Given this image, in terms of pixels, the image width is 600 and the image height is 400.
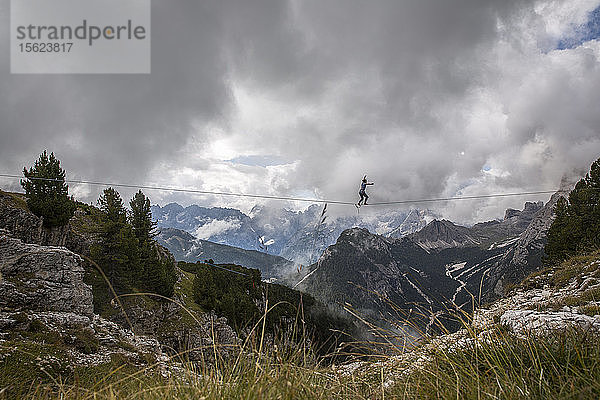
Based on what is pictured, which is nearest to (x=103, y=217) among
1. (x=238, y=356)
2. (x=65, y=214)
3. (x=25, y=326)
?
(x=65, y=214)

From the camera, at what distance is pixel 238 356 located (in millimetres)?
3051

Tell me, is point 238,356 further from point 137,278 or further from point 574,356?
point 137,278

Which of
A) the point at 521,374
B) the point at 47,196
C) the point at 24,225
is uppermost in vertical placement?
the point at 47,196

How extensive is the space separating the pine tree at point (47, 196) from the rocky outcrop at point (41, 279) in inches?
447

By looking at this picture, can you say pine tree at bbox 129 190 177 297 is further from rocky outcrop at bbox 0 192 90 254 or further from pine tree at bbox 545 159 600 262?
pine tree at bbox 545 159 600 262

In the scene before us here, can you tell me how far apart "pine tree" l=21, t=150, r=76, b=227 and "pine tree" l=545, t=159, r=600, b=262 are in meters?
54.5

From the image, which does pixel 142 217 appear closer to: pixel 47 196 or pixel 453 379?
pixel 47 196

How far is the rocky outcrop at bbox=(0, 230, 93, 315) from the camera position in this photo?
56.2 feet

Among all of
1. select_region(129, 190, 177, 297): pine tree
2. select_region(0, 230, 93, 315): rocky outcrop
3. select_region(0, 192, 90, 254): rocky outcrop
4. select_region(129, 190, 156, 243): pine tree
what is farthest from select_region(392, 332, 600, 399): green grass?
select_region(129, 190, 156, 243): pine tree

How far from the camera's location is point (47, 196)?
32375 millimetres

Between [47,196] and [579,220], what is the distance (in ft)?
200

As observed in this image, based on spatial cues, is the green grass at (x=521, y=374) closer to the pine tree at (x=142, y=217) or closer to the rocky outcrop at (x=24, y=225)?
the rocky outcrop at (x=24, y=225)

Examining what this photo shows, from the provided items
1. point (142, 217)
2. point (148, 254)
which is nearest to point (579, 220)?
point (148, 254)

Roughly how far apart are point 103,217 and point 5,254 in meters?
20.2
